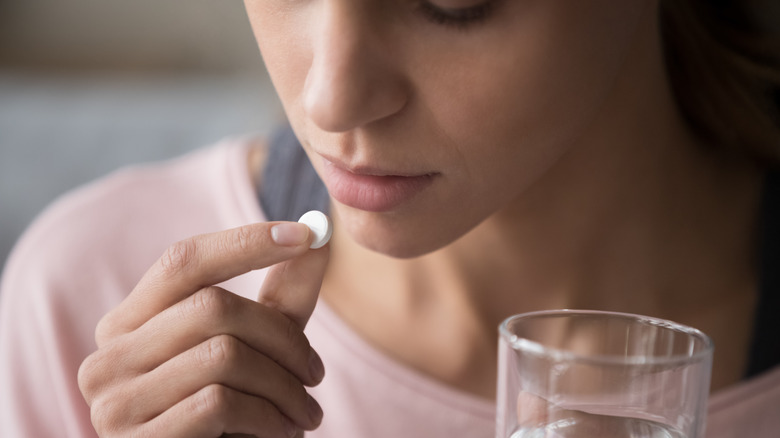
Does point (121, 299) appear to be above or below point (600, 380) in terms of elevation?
below

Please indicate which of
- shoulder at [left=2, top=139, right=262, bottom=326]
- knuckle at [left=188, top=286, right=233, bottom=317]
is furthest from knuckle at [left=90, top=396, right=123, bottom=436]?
shoulder at [left=2, top=139, right=262, bottom=326]

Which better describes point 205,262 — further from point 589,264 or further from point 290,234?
point 589,264

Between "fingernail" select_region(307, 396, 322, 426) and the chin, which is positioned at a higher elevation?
the chin

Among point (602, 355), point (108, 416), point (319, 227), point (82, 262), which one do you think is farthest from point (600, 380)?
point (82, 262)

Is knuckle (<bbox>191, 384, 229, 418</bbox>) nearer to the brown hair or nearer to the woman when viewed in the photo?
the woman

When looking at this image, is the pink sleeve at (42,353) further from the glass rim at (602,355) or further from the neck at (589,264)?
the glass rim at (602,355)

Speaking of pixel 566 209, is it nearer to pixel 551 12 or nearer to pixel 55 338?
pixel 551 12

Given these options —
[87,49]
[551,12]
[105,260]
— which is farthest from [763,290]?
[87,49]
